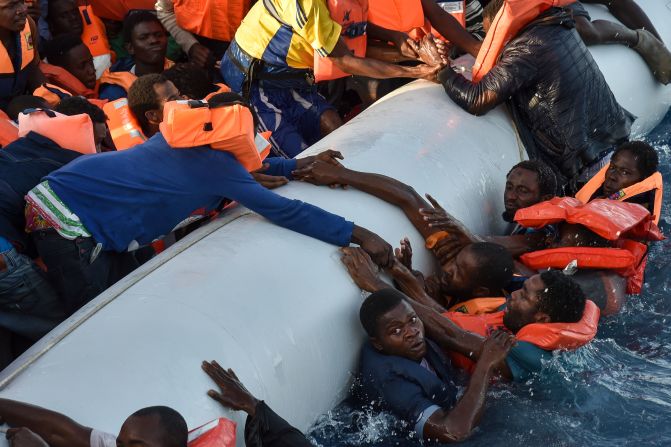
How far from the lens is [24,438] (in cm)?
280

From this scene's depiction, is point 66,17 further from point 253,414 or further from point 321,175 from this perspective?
point 253,414

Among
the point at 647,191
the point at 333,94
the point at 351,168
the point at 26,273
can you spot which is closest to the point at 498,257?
the point at 351,168

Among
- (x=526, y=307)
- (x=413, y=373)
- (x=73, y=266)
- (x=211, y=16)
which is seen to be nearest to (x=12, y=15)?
(x=211, y=16)

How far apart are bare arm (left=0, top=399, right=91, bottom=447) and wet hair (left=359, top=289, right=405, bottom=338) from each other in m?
1.24

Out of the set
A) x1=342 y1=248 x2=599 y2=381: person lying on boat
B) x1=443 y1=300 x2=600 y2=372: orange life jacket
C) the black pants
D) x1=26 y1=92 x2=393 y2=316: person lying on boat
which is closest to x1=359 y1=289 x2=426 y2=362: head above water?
x1=342 y1=248 x2=599 y2=381: person lying on boat

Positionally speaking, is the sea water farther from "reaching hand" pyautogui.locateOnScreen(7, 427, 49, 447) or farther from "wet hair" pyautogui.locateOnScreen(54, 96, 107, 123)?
"wet hair" pyautogui.locateOnScreen(54, 96, 107, 123)

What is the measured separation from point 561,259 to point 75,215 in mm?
Answer: 2173

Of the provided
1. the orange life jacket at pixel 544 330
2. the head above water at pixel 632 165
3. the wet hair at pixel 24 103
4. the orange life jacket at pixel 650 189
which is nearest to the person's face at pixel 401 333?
the orange life jacket at pixel 544 330

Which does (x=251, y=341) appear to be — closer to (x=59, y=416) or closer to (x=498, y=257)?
(x=59, y=416)

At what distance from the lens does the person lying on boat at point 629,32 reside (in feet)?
21.0

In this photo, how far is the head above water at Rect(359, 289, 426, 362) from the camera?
376cm

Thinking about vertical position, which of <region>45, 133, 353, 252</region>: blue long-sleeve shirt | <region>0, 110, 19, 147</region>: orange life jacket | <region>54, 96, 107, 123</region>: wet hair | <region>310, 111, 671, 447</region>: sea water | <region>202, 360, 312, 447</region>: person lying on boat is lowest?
<region>310, 111, 671, 447</region>: sea water

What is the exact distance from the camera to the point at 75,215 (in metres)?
3.84

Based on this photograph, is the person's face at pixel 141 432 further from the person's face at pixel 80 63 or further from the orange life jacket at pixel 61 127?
the person's face at pixel 80 63
